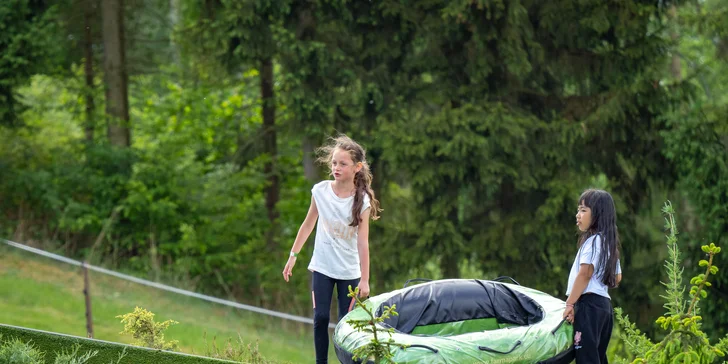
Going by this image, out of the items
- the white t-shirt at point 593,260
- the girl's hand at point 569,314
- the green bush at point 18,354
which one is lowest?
the girl's hand at point 569,314

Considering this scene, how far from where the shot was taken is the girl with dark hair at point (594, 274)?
4.91 m

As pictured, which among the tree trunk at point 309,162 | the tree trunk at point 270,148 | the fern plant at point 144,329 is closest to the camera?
the fern plant at point 144,329

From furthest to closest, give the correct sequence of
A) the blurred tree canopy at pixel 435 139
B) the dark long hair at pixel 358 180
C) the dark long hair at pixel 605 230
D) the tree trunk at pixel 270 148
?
the tree trunk at pixel 270 148
the blurred tree canopy at pixel 435 139
the dark long hair at pixel 358 180
the dark long hair at pixel 605 230

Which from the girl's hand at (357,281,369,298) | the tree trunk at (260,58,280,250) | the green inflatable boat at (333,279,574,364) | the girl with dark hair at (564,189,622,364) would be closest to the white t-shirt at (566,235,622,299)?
the girl with dark hair at (564,189,622,364)

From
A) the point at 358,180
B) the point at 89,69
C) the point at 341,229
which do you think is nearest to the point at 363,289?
the point at 341,229

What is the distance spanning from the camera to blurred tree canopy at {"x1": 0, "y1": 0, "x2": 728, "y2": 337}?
460 inches

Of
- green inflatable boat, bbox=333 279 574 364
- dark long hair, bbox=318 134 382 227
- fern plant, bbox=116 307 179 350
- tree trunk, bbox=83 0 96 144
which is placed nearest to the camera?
green inflatable boat, bbox=333 279 574 364

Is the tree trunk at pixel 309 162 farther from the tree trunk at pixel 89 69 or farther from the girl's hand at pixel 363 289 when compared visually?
the girl's hand at pixel 363 289

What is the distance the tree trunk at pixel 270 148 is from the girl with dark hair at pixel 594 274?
10.1m

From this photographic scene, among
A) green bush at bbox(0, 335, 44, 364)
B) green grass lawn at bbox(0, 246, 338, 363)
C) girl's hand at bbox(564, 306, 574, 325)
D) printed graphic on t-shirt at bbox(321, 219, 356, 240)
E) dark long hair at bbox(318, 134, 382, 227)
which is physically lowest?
green grass lawn at bbox(0, 246, 338, 363)

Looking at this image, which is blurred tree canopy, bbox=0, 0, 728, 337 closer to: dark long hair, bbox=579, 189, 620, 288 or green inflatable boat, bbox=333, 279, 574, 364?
green inflatable boat, bbox=333, 279, 574, 364

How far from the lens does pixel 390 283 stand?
42.2 feet

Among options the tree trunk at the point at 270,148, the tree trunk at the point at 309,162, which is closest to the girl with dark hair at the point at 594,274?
the tree trunk at the point at 309,162

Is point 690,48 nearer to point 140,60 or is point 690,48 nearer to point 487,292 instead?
point 140,60
